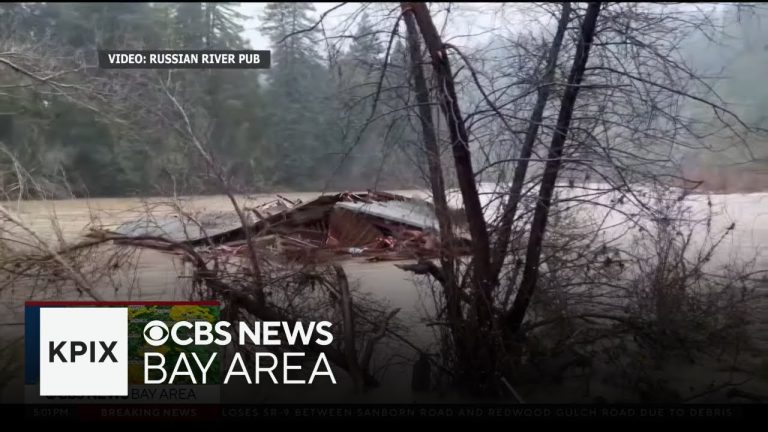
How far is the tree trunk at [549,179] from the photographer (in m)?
4.58

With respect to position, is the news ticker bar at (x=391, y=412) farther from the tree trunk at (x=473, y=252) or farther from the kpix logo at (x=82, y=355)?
the tree trunk at (x=473, y=252)

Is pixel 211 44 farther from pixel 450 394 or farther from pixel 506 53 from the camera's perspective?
pixel 450 394

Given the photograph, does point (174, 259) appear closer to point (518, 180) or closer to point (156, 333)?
point (156, 333)

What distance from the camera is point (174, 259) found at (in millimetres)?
4281

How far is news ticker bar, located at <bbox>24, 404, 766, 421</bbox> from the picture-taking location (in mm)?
3701

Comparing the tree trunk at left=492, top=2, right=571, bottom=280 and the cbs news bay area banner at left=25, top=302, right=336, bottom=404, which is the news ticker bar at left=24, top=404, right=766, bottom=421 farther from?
the tree trunk at left=492, top=2, right=571, bottom=280

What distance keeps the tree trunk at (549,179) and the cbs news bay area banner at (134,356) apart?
5.64ft

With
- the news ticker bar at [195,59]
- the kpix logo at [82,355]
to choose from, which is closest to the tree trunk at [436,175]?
the news ticker bar at [195,59]

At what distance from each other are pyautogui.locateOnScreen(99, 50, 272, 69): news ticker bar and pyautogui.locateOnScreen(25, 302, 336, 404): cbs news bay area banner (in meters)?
1.52

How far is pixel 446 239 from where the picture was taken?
173 inches

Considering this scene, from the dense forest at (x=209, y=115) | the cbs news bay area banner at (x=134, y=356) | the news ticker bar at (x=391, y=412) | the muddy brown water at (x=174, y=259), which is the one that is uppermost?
the dense forest at (x=209, y=115)

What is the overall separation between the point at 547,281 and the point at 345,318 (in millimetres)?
1539

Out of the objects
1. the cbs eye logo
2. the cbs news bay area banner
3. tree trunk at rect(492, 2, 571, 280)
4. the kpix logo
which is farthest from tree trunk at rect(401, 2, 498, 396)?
the kpix logo

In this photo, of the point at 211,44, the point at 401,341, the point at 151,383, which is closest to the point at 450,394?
the point at 401,341
